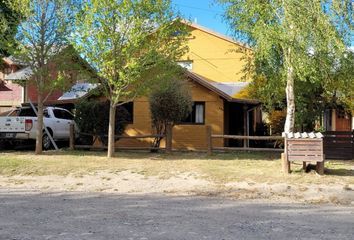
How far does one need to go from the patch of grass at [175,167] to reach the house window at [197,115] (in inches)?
210

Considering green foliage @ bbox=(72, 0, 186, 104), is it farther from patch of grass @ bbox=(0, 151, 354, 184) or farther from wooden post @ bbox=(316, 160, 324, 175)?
wooden post @ bbox=(316, 160, 324, 175)

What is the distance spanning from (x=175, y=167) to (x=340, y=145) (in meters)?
6.96

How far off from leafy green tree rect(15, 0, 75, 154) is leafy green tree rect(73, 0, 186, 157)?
135 cm

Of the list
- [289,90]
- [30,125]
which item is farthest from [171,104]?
[30,125]

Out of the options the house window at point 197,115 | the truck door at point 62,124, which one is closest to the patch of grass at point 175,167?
the truck door at point 62,124

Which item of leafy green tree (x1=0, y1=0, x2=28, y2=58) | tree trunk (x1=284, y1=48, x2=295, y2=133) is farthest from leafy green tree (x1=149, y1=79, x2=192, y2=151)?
leafy green tree (x1=0, y1=0, x2=28, y2=58)

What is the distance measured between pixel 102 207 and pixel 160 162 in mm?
6103

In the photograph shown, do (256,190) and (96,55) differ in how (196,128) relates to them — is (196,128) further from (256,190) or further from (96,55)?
(256,190)

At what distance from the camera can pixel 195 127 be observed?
21484 mm

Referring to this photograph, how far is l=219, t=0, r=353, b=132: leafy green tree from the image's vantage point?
41.8 ft

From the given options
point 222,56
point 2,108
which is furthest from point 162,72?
point 2,108

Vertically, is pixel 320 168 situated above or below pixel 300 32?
below

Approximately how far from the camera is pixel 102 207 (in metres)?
8.92

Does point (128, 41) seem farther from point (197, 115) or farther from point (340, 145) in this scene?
point (340, 145)
